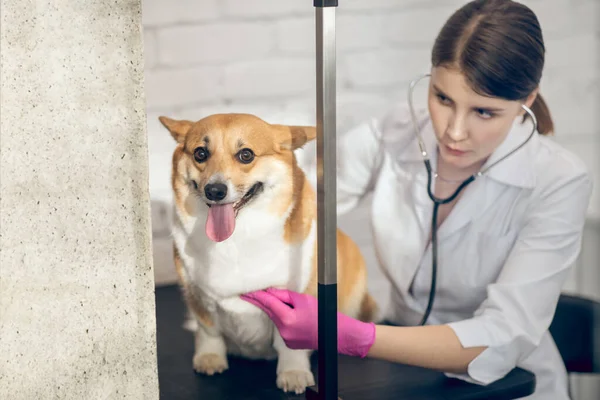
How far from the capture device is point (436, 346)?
144 cm

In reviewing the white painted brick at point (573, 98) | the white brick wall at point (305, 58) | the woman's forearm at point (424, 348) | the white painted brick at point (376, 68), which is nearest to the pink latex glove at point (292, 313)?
the woman's forearm at point (424, 348)

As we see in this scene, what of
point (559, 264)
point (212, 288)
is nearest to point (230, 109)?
point (212, 288)

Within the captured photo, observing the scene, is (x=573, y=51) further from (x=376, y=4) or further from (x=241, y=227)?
(x=241, y=227)

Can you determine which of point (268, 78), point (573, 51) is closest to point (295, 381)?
point (268, 78)

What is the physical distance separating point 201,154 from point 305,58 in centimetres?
58

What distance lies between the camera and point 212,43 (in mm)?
1776

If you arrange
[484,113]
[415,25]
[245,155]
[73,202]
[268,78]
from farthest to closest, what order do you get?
[268,78] < [415,25] < [484,113] < [245,155] < [73,202]

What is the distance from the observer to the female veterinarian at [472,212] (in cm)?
144

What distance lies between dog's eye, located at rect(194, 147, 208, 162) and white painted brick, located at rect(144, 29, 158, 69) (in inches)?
20.9

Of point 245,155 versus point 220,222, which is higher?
point 245,155

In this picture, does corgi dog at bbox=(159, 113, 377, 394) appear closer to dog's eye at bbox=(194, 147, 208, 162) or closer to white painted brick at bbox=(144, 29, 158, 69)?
dog's eye at bbox=(194, 147, 208, 162)

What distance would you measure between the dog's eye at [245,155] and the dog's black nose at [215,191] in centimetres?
6

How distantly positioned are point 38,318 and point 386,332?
2.04 feet

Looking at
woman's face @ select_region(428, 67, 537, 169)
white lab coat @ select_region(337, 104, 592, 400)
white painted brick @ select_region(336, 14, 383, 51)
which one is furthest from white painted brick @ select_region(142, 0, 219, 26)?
woman's face @ select_region(428, 67, 537, 169)
